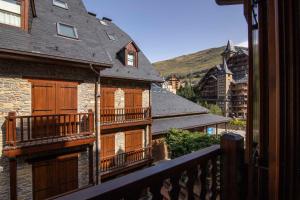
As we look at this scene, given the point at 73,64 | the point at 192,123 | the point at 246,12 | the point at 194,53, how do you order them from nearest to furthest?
the point at 246,12 < the point at 73,64 < the point at 192,123 < the point at 194,53

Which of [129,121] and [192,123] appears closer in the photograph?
[129,121]

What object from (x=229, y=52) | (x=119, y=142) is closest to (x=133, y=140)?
(x=119, y=142)

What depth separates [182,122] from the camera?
46.2ft

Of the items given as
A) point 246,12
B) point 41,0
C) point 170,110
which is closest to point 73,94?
point 41,0

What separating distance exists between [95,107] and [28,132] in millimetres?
2575

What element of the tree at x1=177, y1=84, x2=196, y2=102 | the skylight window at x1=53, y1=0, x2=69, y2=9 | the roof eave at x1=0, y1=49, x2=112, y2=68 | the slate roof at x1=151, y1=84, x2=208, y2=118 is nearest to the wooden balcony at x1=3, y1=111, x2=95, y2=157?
the roof eave at x1=0, y1=49, x2=112, y2=68

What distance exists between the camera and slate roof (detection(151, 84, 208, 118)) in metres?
14.0

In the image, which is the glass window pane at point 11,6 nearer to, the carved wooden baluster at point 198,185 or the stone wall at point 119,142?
the stone wall at point 119,142

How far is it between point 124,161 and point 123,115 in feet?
6.81

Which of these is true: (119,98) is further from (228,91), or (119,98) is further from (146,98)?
(228,91)

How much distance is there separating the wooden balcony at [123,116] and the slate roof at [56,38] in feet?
7.75

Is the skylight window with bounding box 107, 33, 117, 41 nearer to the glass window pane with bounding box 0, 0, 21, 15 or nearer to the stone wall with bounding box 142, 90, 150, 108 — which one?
the stone wall with bounding box 142, 90, 150, 108

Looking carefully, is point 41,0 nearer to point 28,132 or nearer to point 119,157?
point 28,132

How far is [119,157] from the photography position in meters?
10.0
